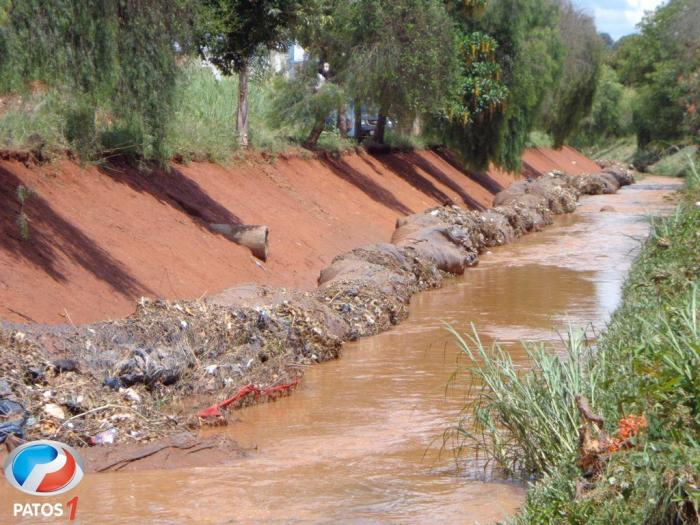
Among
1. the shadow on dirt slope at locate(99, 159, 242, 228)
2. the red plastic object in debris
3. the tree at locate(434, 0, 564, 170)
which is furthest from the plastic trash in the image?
the tree at locate(434, 0, 564, 170)

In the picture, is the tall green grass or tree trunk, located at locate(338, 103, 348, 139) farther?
tree trunk, located at locate(338, 103, 348, 139)

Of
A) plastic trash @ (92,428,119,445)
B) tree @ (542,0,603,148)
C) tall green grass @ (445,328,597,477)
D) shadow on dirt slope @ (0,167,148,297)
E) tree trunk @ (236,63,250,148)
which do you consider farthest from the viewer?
tree @ (542,0,603,148)

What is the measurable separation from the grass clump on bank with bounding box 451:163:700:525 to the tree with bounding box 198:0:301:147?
1038 centimetres

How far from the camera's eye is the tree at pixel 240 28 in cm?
1764

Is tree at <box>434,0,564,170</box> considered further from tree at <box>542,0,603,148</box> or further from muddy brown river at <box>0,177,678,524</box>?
muddy brown river at <box>0,177,678,524</box>

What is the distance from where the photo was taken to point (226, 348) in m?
11.8

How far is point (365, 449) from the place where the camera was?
30.9 ft

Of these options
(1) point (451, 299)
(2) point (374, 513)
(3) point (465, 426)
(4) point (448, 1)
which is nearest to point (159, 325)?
(3) point (465, 426)

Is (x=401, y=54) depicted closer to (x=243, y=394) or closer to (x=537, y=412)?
(x=243, y=394)

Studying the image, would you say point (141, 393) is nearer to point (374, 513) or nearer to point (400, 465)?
point (400, 465)

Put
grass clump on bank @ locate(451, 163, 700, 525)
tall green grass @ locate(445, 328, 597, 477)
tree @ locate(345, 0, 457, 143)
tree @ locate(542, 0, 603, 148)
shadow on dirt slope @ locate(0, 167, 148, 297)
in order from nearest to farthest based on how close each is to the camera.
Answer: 1. grass clump on bank @ locate(451, 163, 700, 525)
2. tall green grass @ locate(445, 328, 597, 477)
3. shadow on dirt slope @ locate(0, 167, 148, 297)
4. tree @ locate(345, 0, 457, 143)
5. tree @ locate(542, 0, 603, 148)

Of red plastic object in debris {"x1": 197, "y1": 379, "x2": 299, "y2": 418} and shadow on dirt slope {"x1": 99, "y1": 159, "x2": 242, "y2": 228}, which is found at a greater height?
shadow on dirt slope {"x1": 99, "y1": 159, "x2": 242, "y2": 228}

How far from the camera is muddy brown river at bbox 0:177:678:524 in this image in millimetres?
7527

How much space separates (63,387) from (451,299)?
10.2 metres
